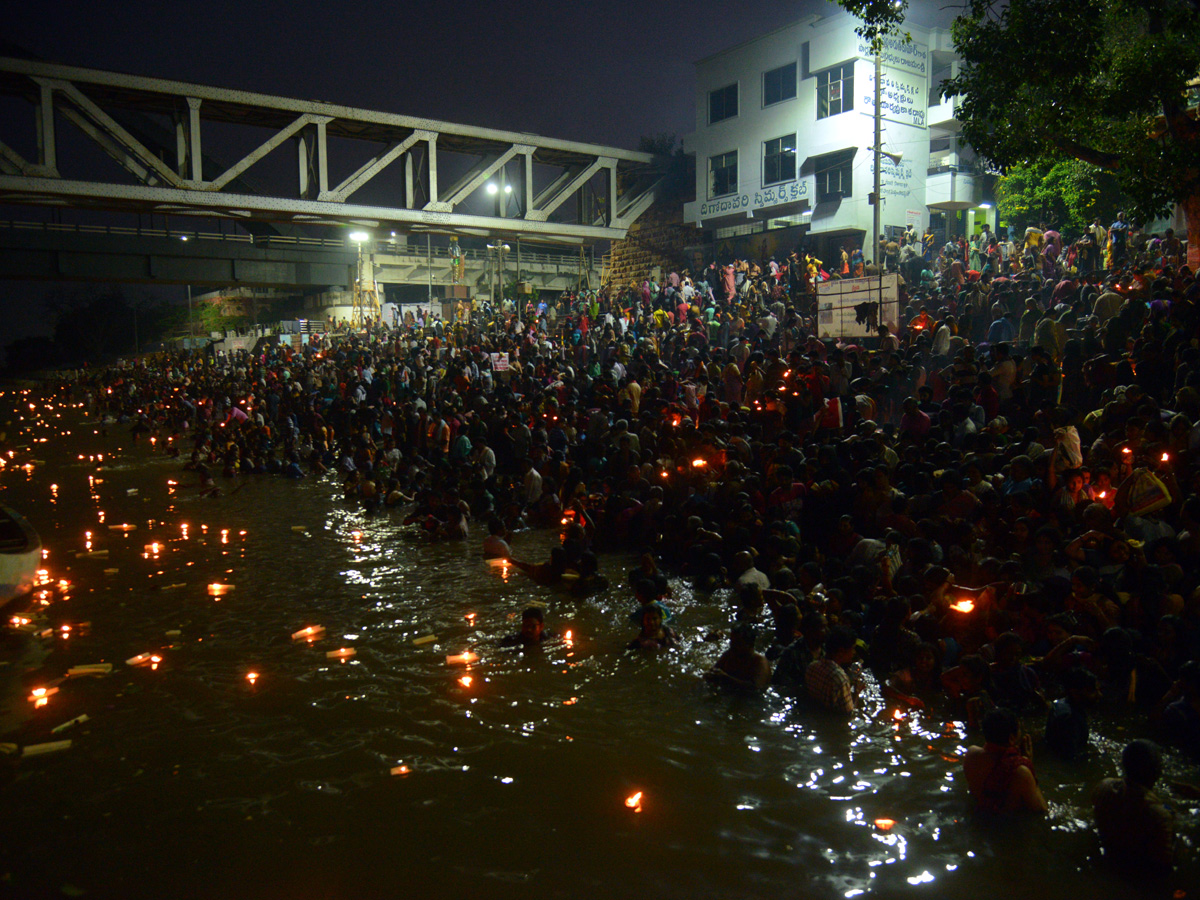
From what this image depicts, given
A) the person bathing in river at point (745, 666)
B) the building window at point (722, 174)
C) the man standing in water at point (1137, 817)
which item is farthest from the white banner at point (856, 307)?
the building window at point (722, 174)

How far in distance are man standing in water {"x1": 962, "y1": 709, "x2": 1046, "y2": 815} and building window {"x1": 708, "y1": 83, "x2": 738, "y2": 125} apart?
36.2m

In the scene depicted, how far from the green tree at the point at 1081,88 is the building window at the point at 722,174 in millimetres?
24904

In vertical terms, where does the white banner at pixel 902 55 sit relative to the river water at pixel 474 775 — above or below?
above

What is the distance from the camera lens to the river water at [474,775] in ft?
17.6

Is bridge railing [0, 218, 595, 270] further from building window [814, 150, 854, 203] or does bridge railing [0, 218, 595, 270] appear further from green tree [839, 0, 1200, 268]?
green tree [839, 0, 1200, 268]

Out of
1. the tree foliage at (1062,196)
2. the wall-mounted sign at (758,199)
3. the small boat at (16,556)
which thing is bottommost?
the small boat at (16,556)

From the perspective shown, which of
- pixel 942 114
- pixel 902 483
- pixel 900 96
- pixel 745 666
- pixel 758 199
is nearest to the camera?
pixel 745 666

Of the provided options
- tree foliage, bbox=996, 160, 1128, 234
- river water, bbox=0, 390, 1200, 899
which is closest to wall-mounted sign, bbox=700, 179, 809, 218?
tree foliage, bbox=996, 160, 1128, 234

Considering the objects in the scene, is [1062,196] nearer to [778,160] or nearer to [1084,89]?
[778,160]

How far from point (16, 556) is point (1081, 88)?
53.9ft

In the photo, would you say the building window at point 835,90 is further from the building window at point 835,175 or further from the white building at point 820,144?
the building window at point 835,175

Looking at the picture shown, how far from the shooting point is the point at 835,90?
109 ft

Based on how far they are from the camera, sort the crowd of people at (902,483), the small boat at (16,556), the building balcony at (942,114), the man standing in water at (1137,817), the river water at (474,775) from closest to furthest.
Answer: the man standing in water at (1137,817) < the river water at (474,775) < the crowd of people at (902,483) < the small boat at (16,556) < the building balcony at (942,114)

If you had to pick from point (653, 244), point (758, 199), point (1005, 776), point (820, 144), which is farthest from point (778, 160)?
point (1005, 776)
